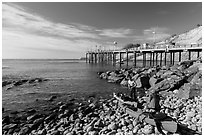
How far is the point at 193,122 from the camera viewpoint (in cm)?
848

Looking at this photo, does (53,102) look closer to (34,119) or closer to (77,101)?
(77,101)

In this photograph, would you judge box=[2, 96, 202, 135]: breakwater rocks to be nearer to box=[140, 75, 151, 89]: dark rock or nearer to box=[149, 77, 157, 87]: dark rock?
box=[149, 77, 157, 87]: dark rock

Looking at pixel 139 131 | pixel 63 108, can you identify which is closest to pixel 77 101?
pixel 63 108

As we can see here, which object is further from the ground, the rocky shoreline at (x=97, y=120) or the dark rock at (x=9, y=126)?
the rocky shoreline at (x=97, y=120)

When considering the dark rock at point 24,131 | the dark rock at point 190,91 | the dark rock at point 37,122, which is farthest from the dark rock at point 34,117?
the dark rock at point 190,91

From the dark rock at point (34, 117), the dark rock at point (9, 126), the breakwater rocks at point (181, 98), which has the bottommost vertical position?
the dark rock at point (9, 126)

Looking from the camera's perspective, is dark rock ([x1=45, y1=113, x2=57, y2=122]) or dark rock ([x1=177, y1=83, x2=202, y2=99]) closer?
dark rock ([x1=45, y1=113, x2=57, y2=122])

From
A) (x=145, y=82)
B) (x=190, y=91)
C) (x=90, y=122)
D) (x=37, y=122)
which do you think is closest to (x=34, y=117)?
(x=37, y=122)

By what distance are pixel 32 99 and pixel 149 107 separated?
13225 mm

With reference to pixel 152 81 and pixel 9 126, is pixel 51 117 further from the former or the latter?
pixel 152 81

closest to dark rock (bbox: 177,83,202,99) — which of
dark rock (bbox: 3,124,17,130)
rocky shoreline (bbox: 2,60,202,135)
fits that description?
rocky shoreline (bbox: 2,60,202,135)

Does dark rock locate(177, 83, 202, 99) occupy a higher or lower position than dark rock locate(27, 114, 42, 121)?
higher

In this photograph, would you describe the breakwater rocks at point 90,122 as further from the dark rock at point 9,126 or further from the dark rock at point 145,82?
the dark rock at point 145,82

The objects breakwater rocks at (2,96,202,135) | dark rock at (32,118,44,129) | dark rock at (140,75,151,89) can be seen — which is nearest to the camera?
breakwater rocks at (2,96,202,135)
